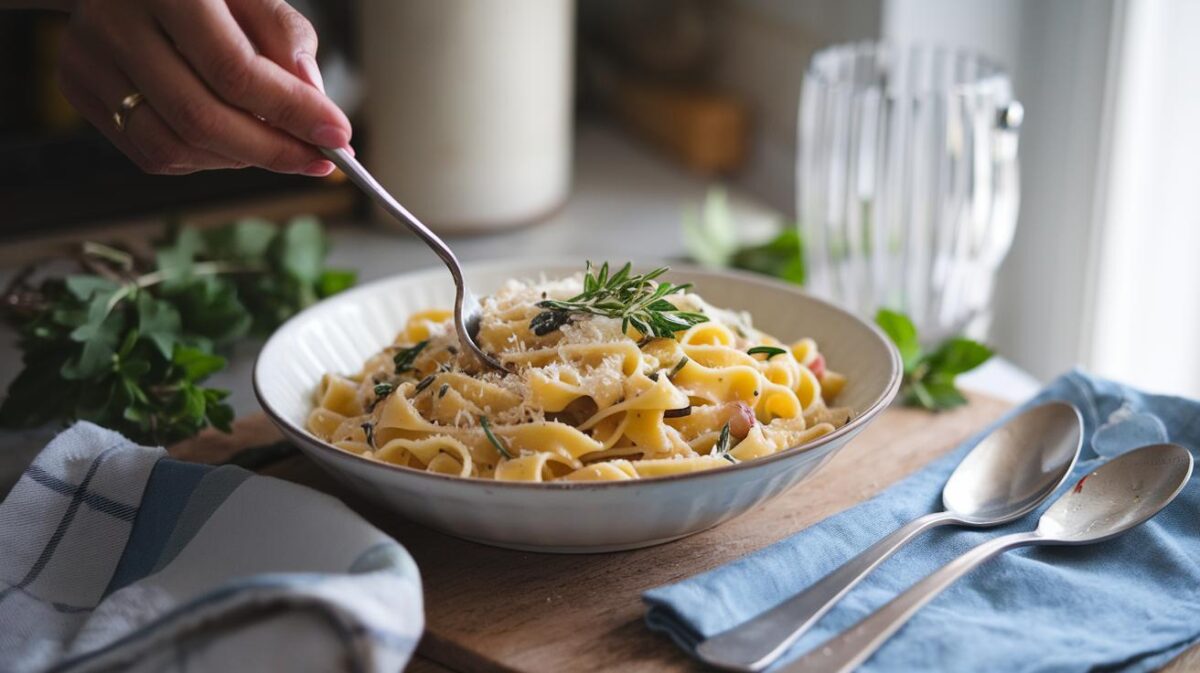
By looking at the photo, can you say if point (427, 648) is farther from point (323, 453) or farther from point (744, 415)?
point (744, 415)

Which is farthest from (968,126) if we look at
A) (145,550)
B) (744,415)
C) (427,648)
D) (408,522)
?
(145,550)

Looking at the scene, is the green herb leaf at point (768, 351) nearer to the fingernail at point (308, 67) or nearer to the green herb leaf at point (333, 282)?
the fingernail at point (308, 67)

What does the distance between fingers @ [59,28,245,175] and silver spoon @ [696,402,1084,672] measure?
757 millimetres

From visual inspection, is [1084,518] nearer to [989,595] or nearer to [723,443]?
[989,595]

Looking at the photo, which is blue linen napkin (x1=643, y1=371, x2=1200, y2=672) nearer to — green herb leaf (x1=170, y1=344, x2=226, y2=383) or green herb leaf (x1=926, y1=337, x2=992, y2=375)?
green herb leaf (x1=926, y1=337, x2=992, y2=375)

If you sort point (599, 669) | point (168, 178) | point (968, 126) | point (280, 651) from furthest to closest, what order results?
1. point (168, 178)
2. point (968, 126)
3. point (599, 669)
4. point (280, 651)

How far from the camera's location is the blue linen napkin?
3.63 ft

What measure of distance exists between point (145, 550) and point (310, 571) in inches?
9.8

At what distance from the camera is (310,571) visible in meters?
1.14

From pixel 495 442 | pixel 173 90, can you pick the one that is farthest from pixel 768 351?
pixel 173 90

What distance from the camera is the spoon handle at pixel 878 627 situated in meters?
1.06

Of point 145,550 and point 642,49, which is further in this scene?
point 642,49

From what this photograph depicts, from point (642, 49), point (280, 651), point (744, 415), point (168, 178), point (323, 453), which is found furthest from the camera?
point (642, 49)

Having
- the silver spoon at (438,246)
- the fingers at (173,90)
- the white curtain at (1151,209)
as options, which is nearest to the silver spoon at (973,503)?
the silver spoon at (438,246)
